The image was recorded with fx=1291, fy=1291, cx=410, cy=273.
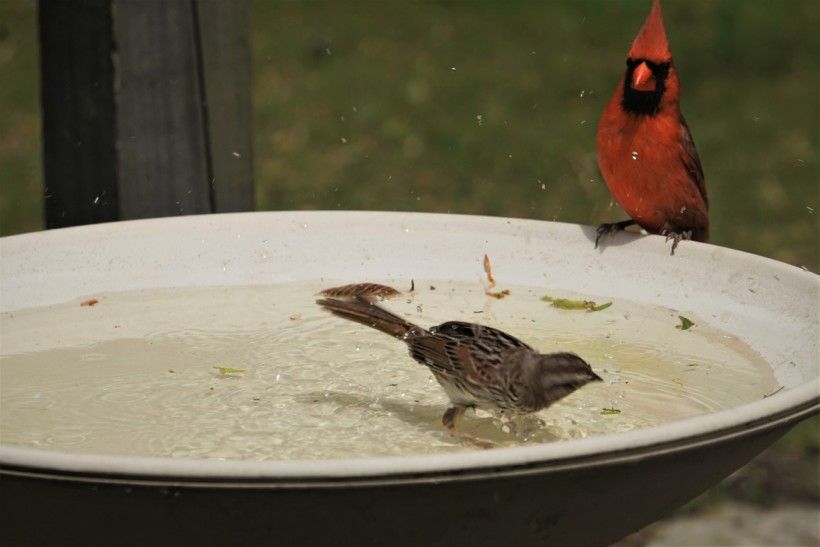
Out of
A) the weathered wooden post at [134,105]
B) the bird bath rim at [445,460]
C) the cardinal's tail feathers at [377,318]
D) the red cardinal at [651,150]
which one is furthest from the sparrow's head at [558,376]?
the weathered wooden post at [134,105]

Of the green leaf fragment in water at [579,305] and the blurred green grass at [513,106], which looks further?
the blurred green grass at [513,106]

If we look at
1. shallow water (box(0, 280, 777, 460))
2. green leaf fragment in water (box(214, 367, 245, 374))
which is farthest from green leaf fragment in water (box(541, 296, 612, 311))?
green leaf fragment in water (box(214, 367, 245, 374))

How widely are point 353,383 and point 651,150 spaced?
143 cm

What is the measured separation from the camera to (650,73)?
12.0 ft

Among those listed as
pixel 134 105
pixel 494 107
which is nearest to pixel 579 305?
pixel 134 105

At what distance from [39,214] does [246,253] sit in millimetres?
4424

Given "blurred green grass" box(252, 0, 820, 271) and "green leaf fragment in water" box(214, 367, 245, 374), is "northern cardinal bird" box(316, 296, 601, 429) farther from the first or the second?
"blurred green grass" box(252, 0, 820, 271)

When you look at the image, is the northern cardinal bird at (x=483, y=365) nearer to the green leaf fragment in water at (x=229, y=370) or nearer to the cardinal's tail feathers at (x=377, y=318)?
the cardinal's tail feathers at (x=377, y=318)

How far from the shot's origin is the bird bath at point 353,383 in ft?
5.81

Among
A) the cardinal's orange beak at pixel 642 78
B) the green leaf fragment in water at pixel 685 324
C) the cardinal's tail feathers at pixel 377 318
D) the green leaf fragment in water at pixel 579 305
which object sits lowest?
the green leaf fragment in water at pixel 685 324

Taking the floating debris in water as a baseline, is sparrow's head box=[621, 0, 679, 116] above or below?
above

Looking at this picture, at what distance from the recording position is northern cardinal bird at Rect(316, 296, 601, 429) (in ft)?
7.75

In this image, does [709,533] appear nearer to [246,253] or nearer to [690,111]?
[246,253]

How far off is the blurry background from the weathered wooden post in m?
3.12
